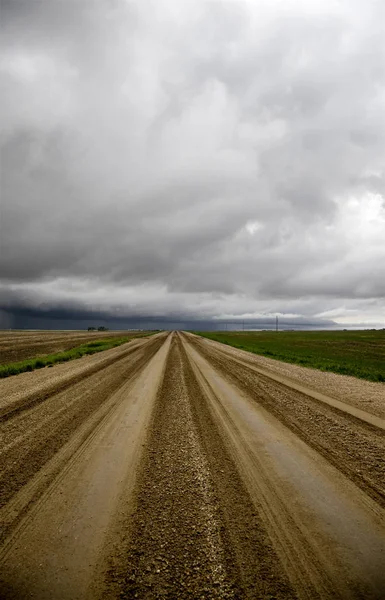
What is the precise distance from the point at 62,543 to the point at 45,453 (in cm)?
291

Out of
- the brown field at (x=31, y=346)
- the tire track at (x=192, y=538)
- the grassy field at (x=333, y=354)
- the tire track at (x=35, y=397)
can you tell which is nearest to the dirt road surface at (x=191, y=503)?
the tire track at (x=192, y=538)

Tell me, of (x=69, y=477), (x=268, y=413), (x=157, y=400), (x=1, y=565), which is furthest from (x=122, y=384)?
(x=1, y=565)

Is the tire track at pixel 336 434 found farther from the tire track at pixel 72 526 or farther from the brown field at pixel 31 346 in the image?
the brown field at pixel 31 346

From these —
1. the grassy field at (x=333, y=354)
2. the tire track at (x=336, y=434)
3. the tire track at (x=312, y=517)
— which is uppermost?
the tire track at (x=312, y=517)

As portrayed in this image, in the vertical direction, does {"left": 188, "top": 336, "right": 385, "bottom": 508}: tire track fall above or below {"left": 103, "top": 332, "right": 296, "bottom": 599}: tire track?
below

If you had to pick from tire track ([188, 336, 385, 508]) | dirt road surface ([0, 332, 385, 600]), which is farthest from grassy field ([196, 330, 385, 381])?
dirt road surface ([0, 332, 385, 600])

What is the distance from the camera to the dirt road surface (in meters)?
3.21

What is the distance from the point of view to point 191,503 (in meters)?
4.58

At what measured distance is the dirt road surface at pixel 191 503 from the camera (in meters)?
3.21

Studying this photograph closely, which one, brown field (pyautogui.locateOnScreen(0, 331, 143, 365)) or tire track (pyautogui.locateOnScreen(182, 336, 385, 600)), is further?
brown field (pyautogui.locateOnScreen(0, 331, 143, 365))

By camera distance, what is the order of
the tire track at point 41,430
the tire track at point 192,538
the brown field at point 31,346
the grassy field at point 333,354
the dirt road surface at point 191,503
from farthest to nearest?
the brown field at point 31,346 → the grassy field at point 333,354 → the tire track at point 41,430 → the dirt road surface at point 191,503 → the tire track at point 192,538

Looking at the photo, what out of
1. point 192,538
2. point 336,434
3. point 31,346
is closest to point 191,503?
point 192,538

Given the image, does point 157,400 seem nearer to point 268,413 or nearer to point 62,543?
point 268,413

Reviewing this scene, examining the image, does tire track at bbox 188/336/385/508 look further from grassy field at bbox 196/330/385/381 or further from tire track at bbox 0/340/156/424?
grassy field at bbox 196/330/385/381
